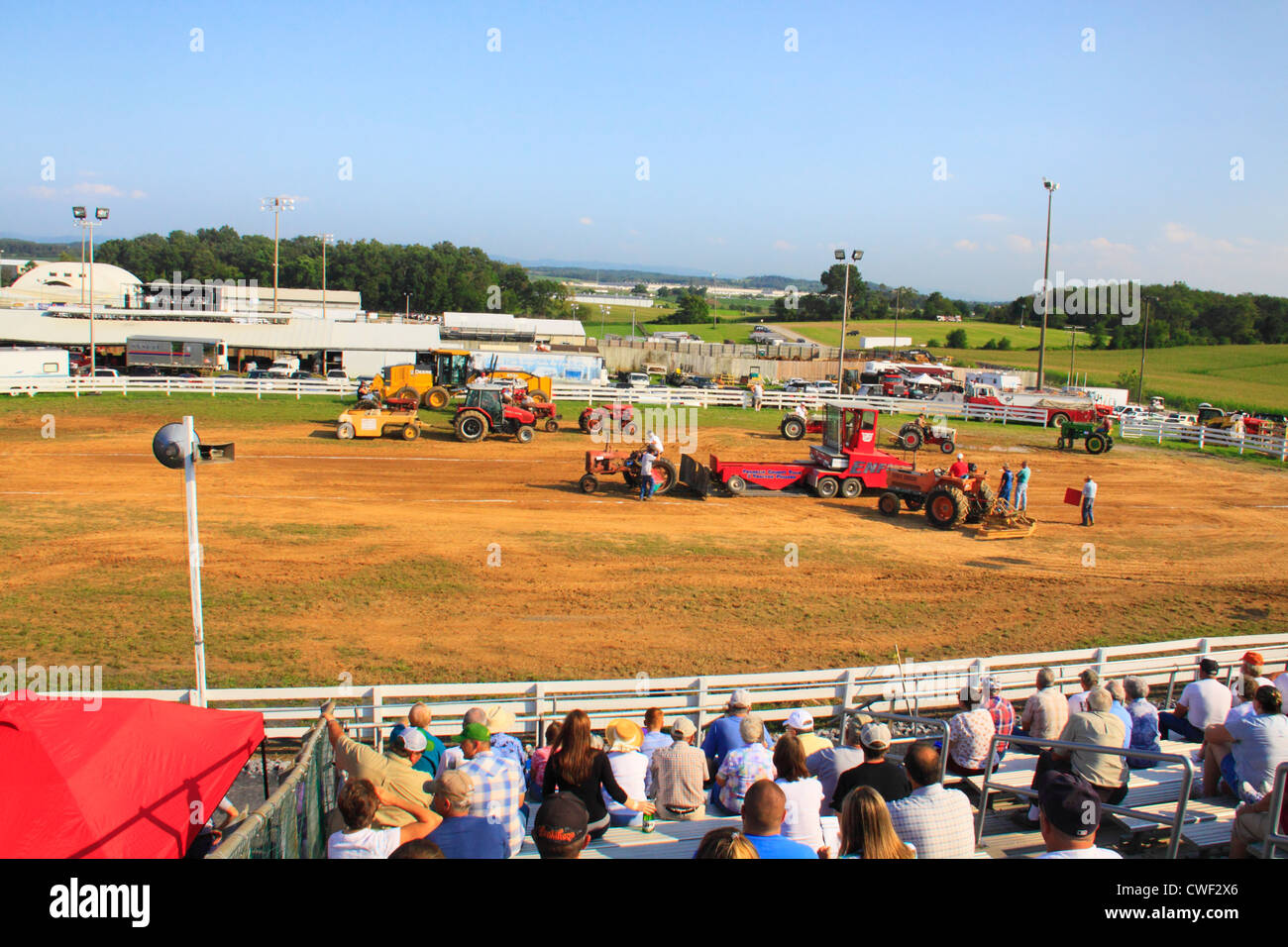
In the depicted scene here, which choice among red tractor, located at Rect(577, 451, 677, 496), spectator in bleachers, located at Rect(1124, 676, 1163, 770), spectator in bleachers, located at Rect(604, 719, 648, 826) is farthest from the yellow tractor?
spectator in bleachers, located at Rect(1124, 676, 1163, 770)

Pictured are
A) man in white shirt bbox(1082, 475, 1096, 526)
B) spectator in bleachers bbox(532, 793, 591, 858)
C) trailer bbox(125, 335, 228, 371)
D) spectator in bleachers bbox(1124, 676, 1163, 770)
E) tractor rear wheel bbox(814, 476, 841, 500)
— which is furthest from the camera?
trailer bbox(125, 335, 228, 371)

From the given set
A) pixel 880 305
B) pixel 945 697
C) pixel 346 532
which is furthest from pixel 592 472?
pixel 880 305

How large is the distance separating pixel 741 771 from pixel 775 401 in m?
33.2

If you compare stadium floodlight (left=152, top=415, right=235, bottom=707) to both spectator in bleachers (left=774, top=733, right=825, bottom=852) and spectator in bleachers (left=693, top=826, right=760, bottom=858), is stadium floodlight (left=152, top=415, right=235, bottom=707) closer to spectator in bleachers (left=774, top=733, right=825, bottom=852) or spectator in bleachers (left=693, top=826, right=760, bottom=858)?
A: spectator in bleachers (left=774, top=733, right=825, bottom=852)

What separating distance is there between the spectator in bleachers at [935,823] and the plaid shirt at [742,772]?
5.13 feet

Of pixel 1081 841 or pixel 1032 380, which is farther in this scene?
pixel 1032 380

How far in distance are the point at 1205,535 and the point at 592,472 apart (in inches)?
539

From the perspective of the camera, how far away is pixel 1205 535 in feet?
66.3

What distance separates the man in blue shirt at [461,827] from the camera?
489 centimetres

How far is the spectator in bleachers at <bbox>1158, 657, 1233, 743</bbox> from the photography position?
326 inches

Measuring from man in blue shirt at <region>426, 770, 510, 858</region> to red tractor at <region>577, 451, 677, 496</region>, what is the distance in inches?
645

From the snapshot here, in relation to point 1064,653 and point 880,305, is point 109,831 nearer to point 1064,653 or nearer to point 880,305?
point 1064,653

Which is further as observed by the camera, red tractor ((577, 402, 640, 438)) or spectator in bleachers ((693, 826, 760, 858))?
red tractor ((577, 402, 640, 438))

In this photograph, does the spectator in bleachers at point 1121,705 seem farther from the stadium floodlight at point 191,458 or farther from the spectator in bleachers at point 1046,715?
the stadium floodlight at point 191,458
